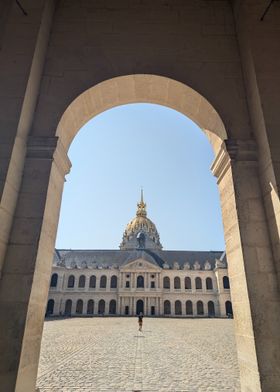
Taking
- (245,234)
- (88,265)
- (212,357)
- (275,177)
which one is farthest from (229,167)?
(88,265)

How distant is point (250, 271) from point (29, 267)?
125 inches

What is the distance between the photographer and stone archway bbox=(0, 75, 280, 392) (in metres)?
3.59

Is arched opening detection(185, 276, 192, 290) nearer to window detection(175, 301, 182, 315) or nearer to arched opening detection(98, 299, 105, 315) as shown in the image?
window detection(175, 301, 182, 315)

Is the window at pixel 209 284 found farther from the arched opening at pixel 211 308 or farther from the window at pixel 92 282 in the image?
the window at pixel 92 282

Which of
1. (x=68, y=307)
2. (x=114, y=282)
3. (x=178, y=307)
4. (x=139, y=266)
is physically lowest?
(x=68, y=307)

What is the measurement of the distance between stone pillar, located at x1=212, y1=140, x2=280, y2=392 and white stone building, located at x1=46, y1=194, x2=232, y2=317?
7042 centimetres

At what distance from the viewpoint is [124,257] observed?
257 ft

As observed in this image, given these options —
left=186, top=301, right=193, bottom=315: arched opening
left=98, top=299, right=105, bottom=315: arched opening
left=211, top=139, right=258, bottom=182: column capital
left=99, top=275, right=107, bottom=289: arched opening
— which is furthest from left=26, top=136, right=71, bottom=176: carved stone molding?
left=186, top=301, right=193, bottom=315: arched opening

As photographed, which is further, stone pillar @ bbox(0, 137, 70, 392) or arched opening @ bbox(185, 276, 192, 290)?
arched opening @ bbox(185, 276, 192, 290)

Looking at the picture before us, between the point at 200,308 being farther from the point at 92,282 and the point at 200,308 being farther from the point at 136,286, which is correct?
the point at 92,282

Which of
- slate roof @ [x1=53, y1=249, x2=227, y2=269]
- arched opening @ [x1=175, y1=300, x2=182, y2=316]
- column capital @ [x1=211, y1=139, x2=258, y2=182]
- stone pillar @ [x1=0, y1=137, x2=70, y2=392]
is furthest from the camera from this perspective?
slate roof @ [x1=53, y1=249, x2=227, y2=269]

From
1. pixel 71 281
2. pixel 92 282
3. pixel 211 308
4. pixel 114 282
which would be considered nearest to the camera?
pixel 211 308

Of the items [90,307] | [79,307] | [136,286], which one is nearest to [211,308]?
[136,286]

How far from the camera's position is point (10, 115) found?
4305 mm
